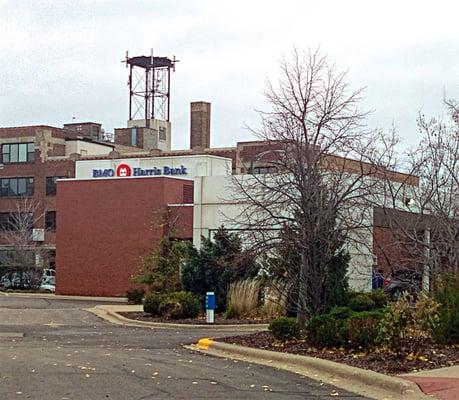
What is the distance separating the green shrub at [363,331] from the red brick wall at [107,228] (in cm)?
3098

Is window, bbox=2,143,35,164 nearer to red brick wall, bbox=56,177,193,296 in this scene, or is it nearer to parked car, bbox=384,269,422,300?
red brick wall, bbox=56,177,193,296

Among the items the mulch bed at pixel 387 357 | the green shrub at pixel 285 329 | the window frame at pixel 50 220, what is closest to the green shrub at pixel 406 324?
the mulch bed at pixel 387 357

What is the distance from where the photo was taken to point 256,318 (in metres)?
29.0

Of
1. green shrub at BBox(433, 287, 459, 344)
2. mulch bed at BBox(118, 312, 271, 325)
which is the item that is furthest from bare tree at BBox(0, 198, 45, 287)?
green shrub at BBox(433, 287, 459, 344)

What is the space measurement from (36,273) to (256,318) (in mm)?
37417

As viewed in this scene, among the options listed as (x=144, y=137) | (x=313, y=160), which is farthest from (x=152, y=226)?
(x=144, y=137)

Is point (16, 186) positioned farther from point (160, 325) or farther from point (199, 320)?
point (160, 325)

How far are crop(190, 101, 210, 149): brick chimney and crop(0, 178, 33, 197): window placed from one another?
15173 mm

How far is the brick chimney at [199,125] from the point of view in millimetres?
77875

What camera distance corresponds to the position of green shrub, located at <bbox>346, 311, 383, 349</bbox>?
51.9 feet

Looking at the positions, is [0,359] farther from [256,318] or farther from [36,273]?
[36,273]

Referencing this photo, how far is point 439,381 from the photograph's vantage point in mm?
12594

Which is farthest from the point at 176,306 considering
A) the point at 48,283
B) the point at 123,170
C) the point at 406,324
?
the point at 48,283

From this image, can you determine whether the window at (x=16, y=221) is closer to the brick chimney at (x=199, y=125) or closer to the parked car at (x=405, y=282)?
the brick chimney at (x=199, y=125)
